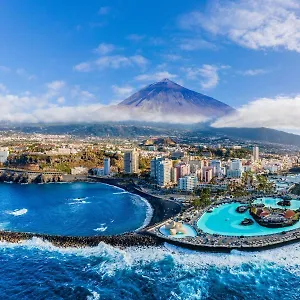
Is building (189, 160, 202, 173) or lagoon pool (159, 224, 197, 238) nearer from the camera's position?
lagoon pool (159, 224, 197, 238)

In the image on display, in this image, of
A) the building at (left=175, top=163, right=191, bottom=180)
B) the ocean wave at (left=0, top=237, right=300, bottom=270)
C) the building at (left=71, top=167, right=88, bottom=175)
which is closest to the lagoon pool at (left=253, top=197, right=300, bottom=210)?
the ocean wave at (left=0, top=237, right=300, bottom=270)

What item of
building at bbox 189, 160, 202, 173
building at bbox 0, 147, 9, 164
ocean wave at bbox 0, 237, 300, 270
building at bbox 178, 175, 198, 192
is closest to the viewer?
ocean wave at bbox 0, 237, 300, 270

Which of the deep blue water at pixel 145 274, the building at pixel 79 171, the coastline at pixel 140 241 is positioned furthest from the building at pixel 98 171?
the deep blue water at pixel 145 274

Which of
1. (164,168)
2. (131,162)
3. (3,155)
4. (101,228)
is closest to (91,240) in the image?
(101,228)

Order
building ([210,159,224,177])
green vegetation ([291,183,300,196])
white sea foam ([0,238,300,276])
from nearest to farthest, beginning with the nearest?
1. white sea foam ([0,238,300,276])
2. green vegetation ([291,183,300,196])
3. building ([210,159,224,177])

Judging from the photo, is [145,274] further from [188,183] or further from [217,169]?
[217,169]

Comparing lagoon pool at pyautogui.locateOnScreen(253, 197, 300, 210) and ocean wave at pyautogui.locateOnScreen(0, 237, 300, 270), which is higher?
lagoon pool at pyautogui.locateOnScreen(253, 197, 300, 210)

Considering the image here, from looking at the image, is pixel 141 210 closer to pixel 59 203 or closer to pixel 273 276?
pixel 59 203

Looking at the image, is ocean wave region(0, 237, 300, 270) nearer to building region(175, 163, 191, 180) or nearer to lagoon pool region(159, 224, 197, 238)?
lagoon pool region(159, 224, 197, 238)
